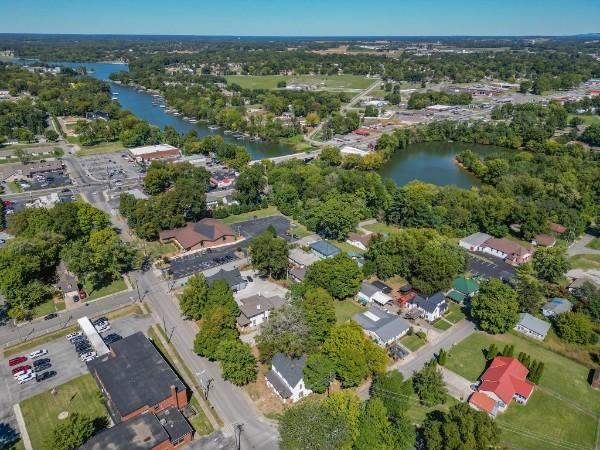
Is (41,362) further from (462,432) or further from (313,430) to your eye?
(462,432)

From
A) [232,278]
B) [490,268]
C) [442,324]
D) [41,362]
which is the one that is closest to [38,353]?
[41,362]

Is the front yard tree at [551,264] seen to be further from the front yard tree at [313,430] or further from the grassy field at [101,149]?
the grassy field at [101,149]

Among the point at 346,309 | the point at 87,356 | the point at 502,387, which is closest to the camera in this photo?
the point at 502,387

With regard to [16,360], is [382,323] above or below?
above

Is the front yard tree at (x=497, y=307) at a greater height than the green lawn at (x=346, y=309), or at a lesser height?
greater

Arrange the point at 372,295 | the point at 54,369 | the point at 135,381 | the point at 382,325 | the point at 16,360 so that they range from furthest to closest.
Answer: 1. the point at 372,295
2. the point at 382,325
3. the point at 16,360
4. the point at 54,369
5. the point at 135,381

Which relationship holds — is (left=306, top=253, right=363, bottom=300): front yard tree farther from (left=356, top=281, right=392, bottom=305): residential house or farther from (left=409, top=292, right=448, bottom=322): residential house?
(left=409, top=292, right=448, bottom=322): residential house

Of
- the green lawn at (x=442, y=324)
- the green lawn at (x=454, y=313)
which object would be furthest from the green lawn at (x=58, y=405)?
the green lawn at (x=454, y=313)
